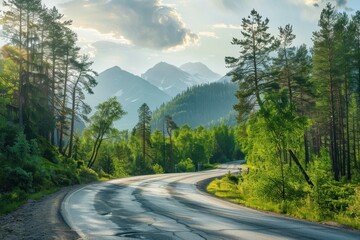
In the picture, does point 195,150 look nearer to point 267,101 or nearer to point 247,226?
point 267,101

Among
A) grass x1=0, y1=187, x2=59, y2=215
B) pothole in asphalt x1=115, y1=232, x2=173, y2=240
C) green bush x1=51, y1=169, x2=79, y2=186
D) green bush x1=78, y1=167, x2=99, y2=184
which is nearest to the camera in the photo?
pothole in asphalt x1=115, y1=232, x2=173, y2=240

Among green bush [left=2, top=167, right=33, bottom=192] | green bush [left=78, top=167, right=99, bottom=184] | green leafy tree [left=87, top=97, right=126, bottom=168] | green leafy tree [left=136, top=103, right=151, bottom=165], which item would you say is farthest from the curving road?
green leafy tree [left=136, top=103, right=151, bottom=165]

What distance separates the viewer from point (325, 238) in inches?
365

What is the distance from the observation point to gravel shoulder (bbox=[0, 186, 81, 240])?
10055mm

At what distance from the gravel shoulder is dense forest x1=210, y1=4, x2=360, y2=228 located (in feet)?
30.9

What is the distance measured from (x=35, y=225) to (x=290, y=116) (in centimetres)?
1505

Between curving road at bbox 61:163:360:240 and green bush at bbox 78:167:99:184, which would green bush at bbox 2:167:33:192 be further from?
green bush at bbox 78:167:99:184

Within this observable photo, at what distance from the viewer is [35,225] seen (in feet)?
38.5

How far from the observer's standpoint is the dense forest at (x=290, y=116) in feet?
53.8

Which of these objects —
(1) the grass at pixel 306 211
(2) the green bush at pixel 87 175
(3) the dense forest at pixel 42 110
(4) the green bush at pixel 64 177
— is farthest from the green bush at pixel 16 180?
(2) the green bush at pixel 87 175

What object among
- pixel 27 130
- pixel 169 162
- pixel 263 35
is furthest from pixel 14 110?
pixel 169 162

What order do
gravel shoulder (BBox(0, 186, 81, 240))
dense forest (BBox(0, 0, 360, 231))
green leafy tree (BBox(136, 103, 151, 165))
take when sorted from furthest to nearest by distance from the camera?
green leafy tree (BBox(136, 103, 151, 165)) < dense forest (BBox(0, 0, 360, 231)) < gravel shoulder (BBox(0, 186, 81, 240))

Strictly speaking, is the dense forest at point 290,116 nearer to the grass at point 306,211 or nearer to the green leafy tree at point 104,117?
the grass at point 306,211

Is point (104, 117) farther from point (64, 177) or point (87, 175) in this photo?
point (64, 177)
